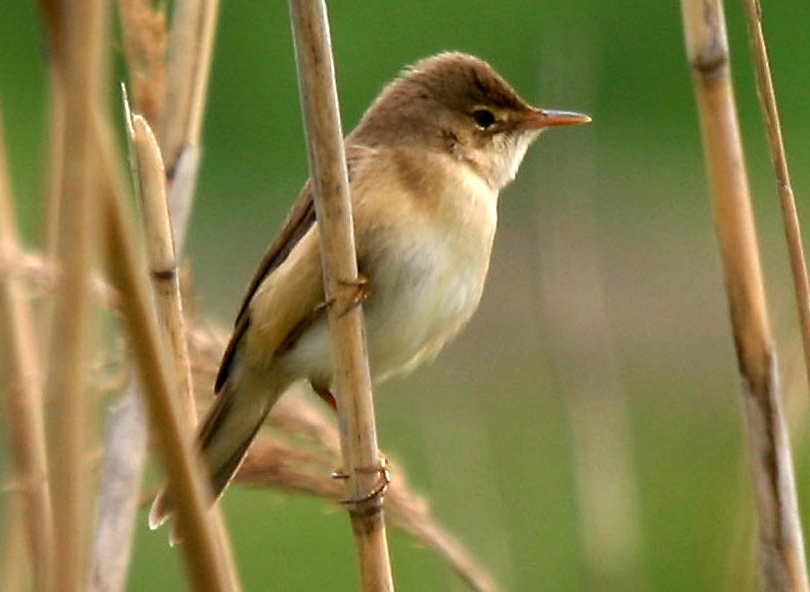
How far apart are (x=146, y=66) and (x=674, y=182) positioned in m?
6.14

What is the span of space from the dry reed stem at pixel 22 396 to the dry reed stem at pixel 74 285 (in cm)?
64

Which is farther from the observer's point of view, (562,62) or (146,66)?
(562,62)

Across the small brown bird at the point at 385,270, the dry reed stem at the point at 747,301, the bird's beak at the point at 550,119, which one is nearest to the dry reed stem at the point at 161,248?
the small brown bird at the point at 385,270

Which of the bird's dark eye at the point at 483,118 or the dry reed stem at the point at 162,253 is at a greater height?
the bird's dark eye at the point at 483,118

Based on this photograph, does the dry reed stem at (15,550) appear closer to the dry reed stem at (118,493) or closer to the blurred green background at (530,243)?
the dry reed stem at (118,493)

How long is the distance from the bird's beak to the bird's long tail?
0.73 m

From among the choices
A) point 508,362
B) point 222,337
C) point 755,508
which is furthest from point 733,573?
point 508,362

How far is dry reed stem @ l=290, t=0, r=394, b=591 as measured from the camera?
229 cm

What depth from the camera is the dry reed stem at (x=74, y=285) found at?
1620 millimetres

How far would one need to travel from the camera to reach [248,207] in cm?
866

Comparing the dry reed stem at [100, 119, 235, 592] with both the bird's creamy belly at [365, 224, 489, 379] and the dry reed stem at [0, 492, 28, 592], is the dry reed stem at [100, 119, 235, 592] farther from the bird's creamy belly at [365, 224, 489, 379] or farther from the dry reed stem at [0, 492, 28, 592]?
the bird's creamy belly at [365, 224, 489, 379]

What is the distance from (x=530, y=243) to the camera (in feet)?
25.7

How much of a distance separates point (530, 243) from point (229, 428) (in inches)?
184

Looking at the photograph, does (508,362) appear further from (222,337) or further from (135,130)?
(135,130)
